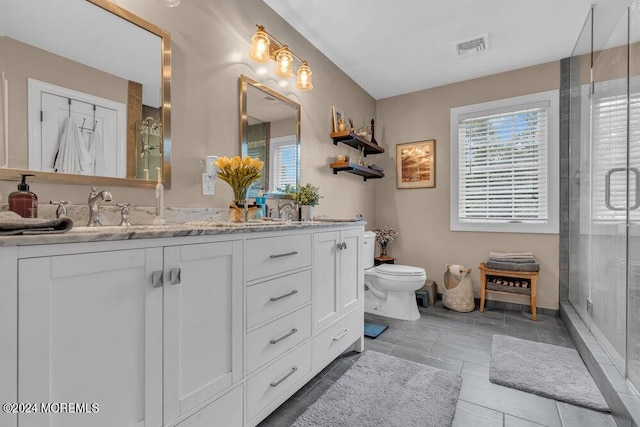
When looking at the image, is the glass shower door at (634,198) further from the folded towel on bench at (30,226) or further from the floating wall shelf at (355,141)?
the folded towel on bench at (30,226)

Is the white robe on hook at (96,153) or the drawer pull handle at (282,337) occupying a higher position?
the white robe on hook at (96,153)

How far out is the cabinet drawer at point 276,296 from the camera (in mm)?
1344

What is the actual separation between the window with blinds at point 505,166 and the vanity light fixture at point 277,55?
80.5 inches

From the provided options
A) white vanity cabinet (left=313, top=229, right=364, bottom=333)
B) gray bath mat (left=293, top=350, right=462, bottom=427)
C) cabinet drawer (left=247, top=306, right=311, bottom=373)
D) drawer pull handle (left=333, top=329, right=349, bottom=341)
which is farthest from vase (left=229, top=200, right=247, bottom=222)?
gray bath mat (left=293, top=350, right=462, bottom=427)

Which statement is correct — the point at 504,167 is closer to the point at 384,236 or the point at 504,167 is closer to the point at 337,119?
the point at 384,236

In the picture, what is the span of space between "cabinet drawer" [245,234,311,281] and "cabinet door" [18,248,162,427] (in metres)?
0.42

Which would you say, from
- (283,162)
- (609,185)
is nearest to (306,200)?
(283,162)

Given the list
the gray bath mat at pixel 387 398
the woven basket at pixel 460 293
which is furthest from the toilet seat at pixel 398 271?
the gray bath mat at pixel 387 398

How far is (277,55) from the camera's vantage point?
2248 millimetres

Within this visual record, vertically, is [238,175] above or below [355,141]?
below

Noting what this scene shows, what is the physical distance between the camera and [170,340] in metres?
1.02

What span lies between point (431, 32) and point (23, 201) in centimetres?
297

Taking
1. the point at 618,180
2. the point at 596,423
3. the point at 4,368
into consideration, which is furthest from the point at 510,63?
the point at 4,368

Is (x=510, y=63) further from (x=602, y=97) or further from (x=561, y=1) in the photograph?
(x=602, y=97)
